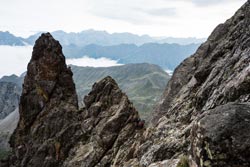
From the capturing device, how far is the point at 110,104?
7981cm

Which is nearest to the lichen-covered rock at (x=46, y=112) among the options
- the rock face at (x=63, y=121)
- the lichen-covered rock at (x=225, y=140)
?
the rock face at (x=63, y=121)

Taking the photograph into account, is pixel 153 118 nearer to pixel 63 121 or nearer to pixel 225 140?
pixel 63 121

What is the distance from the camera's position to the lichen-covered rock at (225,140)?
19406mm

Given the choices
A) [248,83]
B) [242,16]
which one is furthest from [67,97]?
[248,83]

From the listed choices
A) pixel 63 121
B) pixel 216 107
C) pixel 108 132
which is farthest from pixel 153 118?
pixel 216 107

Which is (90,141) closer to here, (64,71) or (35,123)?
(35,123)

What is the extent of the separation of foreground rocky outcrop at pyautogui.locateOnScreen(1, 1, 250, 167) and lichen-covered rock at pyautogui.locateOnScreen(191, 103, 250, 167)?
0.17ft

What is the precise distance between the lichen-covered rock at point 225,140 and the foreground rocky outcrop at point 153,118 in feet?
0.17

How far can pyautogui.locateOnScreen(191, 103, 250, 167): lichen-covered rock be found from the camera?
764 inches

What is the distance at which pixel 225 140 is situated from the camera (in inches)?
768

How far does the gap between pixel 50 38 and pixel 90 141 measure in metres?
30.4

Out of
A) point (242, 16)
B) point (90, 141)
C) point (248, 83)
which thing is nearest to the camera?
point (248, 83)

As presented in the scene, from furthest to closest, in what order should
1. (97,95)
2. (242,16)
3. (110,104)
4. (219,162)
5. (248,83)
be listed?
(97,95)
(110,104)
(242,16)
(248,83)
(219,162)

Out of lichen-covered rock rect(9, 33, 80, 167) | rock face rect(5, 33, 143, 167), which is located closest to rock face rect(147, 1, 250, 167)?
rock face rect(5, 33, 143, 167)
